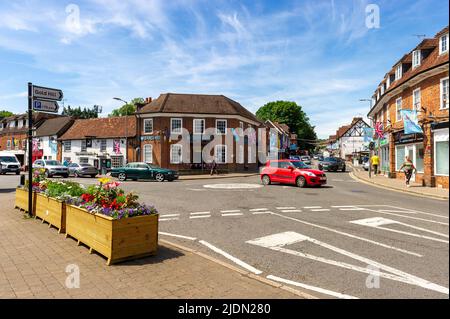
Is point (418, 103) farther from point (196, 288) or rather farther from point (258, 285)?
point (196, 288)

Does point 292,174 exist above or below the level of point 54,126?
below

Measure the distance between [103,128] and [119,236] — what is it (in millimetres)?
39589

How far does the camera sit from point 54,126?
4806 cm

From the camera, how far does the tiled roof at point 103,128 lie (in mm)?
39344

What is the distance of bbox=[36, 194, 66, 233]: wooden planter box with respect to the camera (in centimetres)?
735

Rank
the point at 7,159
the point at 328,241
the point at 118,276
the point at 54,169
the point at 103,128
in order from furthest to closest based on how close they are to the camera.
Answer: the point at 103,128 < the point at 7,159 < the point at 54,169 < the point at 328,241 < the point at 118,276

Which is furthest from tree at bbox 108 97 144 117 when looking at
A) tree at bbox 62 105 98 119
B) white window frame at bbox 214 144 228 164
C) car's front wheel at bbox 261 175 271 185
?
car's front wheel at bbox 261 175 271 185

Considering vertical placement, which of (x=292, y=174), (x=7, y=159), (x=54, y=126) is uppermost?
(x=54, y=126)

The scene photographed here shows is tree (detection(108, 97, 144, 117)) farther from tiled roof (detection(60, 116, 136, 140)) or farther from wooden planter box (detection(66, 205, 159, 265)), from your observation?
wooden planter box (detection(66, 205, 159, 265))

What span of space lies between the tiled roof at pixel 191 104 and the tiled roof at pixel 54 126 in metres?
16.0

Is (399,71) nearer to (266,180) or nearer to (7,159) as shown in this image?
(266,180)

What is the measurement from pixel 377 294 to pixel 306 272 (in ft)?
4.61

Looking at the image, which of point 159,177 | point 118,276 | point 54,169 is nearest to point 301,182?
point 159,177

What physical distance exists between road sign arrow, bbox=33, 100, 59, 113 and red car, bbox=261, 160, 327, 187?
13.5 m
